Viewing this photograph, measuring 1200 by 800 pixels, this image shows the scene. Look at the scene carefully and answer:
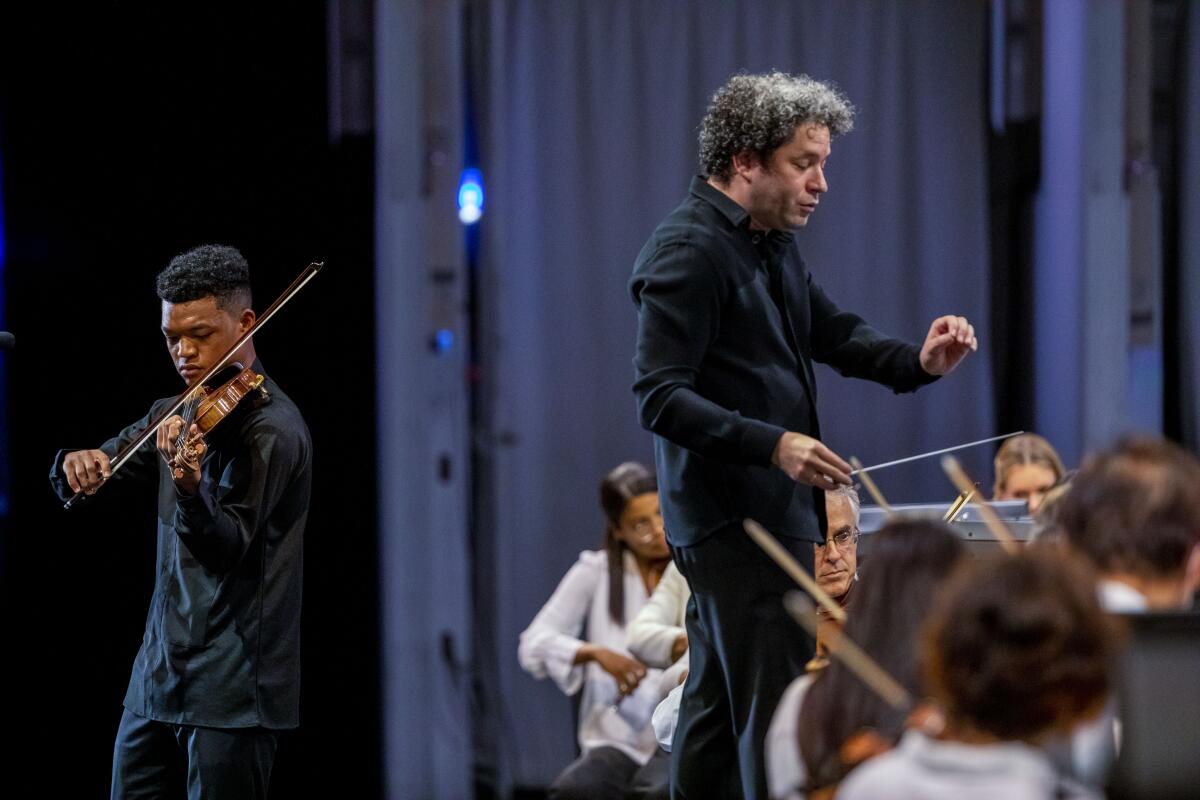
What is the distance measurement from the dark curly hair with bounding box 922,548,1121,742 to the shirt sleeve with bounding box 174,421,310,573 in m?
1.40

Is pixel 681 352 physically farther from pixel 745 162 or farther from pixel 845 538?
pixel 845 538

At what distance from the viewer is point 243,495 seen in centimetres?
257

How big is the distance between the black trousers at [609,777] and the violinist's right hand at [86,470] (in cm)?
149

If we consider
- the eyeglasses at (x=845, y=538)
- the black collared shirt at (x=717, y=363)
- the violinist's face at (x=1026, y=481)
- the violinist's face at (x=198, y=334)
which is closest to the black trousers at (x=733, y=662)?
the black collared shirt at (x=717, y=363)

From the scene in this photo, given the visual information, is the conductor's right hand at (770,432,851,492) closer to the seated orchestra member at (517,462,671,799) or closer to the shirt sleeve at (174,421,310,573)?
the shirt sleeve at (174,421,310,573)

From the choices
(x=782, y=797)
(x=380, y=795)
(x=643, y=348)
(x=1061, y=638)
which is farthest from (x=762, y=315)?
(x=380, y=795)

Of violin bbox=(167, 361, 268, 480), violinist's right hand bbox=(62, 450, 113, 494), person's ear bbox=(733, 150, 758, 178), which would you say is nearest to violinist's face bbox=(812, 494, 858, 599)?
person's ear bbox=(733, 150, 758, 178)

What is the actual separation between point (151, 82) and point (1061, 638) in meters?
3.43

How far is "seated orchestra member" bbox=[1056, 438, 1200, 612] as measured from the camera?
64.5 inches

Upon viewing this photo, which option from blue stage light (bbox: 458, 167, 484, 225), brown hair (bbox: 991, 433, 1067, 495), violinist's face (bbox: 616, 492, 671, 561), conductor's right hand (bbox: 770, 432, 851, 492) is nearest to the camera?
conductor's right hand (bbox: 770, 432, 851, 492)

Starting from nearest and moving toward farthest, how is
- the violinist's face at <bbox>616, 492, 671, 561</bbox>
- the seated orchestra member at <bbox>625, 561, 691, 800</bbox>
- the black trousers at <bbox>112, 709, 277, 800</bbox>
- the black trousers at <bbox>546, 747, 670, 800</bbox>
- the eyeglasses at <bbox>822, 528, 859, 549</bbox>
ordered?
the black trousers at <bbox>112, 709, 277, 800</bbox> → the eyeglasses at <bbox>822, 528, 859, 549</bbox> → the seated orchestra member at <bbox>625, 561, 691, 800</bbox> → the black trousers at <bbox>546, 747, 670, 800</bbox> → the violinist's face at <bbox>616, 492, 671, 561</bbox>

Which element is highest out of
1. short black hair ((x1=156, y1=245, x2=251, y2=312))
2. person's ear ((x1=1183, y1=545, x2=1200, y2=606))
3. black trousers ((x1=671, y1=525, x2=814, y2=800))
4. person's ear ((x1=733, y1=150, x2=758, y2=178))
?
person's ear ((x1=733, y1=150, x2=758, y2=178))

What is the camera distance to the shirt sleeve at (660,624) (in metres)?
3.48

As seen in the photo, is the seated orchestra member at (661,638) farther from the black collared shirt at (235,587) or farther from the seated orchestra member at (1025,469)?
the black collared shirt at (235,587)
